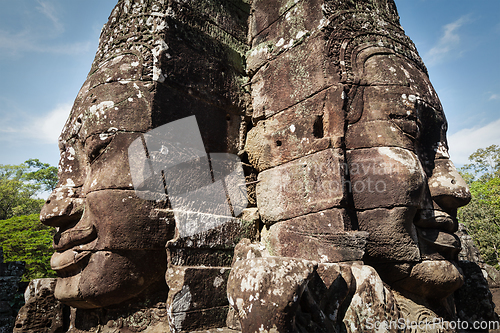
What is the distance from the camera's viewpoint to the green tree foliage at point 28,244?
12.9 m

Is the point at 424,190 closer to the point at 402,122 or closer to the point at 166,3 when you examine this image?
the point at 402,122

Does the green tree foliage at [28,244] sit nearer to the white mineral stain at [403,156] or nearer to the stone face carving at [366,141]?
the stone face carving at [366,141]

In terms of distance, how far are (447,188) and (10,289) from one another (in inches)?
257

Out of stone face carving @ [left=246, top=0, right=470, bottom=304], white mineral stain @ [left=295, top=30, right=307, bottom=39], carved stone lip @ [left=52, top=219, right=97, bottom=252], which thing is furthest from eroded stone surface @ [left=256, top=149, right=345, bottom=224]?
carved stone lip @ [left=52, top=219, right=97, bottom=252]

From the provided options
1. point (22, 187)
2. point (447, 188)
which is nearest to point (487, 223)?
point (447, 188)

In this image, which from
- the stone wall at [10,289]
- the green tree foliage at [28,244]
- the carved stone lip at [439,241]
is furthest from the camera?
the green tree foliage at [28,244]

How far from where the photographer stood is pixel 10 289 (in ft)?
17.1

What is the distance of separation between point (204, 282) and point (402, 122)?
2258 millimetres

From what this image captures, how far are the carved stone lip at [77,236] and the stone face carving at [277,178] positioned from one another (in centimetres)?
1

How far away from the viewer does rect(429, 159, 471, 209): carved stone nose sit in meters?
2.83

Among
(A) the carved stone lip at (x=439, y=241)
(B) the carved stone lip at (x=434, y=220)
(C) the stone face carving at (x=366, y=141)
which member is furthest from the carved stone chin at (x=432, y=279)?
(B) the carved stone lip at (x=434, y=220)

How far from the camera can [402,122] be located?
2.82 m

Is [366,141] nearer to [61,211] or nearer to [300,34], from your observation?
[300,34]

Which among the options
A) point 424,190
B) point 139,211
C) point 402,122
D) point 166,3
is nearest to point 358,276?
point 424,190
